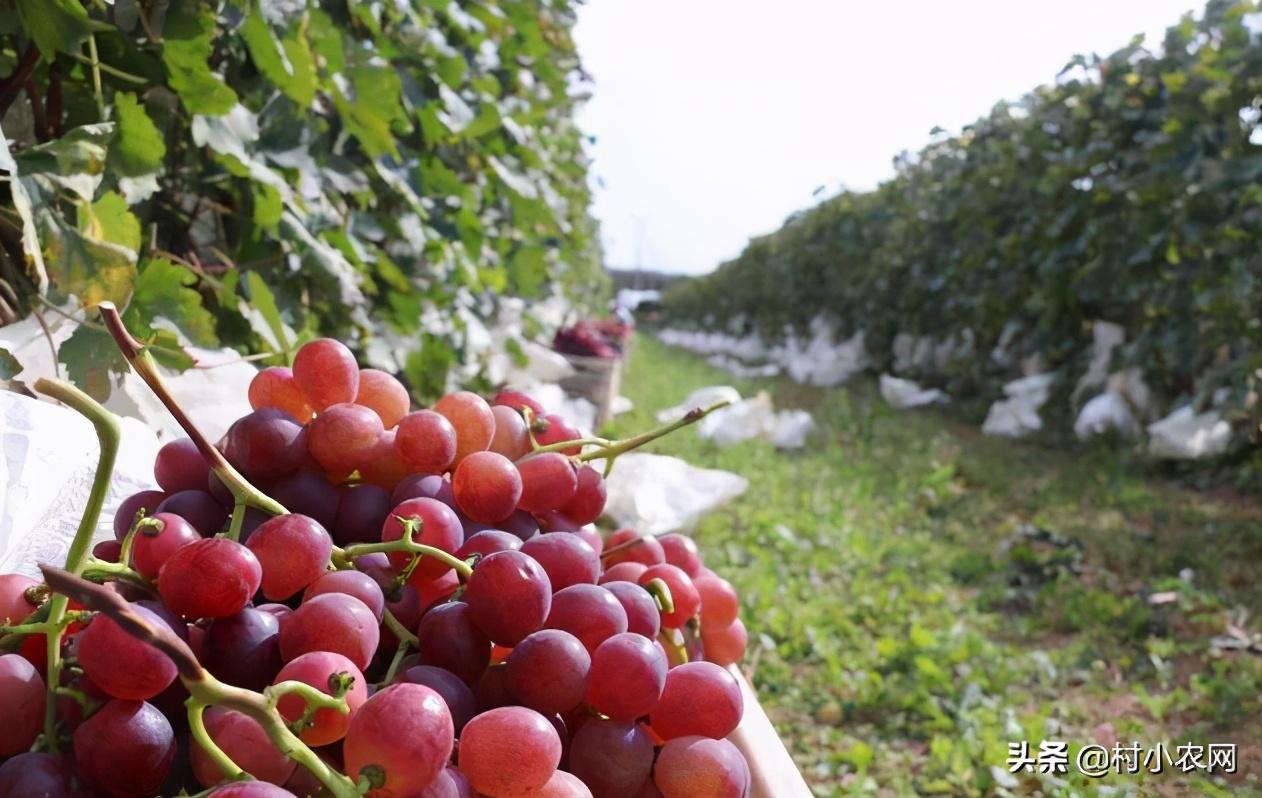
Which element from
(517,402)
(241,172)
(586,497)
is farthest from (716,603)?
(241,172)

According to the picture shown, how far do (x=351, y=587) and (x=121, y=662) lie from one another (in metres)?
0.17

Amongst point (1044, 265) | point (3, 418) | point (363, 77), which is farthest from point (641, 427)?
point (3, 418)

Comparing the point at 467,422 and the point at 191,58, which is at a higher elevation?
the point at 191,58

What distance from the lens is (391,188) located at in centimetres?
198

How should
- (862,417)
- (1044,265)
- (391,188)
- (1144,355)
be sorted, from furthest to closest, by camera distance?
1. (862,417)
2. (1044,265)
3. (1144,355)
4. (391,188)

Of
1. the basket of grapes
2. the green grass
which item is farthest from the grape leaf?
the green grass

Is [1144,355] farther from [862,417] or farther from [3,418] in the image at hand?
[3,418]

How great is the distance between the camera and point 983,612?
267cm

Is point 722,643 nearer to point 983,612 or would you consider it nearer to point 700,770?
point 700,770

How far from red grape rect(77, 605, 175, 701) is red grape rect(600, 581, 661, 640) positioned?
346mm

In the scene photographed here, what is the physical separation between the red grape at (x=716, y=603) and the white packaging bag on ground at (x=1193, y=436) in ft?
12.4

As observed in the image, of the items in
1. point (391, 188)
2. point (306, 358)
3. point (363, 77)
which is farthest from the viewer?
point (391, 188)

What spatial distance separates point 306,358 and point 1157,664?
2240 millimetres

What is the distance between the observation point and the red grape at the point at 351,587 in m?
0.62
